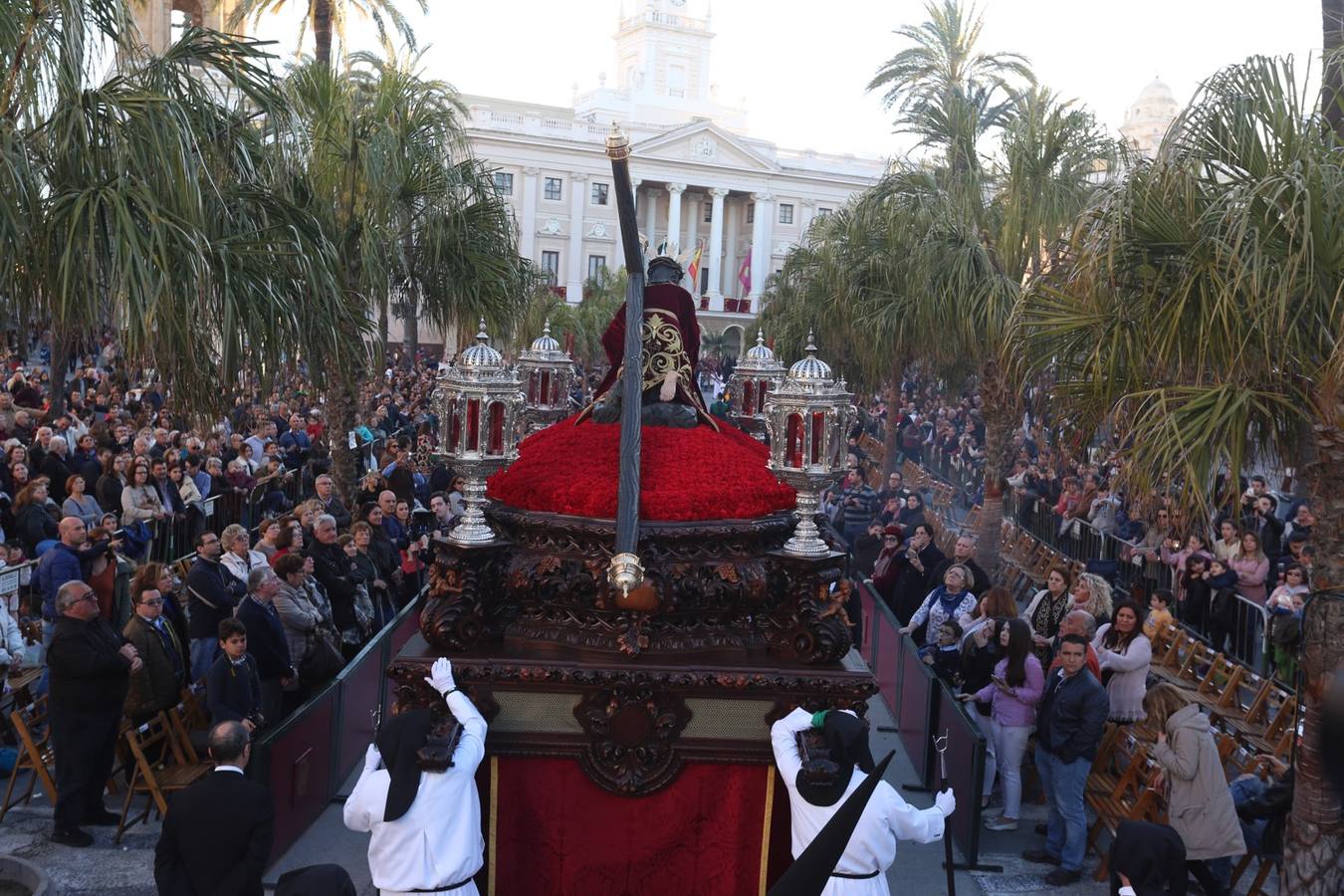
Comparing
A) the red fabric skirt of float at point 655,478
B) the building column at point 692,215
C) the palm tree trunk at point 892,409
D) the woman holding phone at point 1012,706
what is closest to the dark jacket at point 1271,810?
the woman holding phone at point 1012,706

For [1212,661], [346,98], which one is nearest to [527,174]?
[346,98]

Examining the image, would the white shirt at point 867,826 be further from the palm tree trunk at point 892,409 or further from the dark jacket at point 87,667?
the palm tree trunk at point 892,409

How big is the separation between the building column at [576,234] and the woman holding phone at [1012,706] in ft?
228

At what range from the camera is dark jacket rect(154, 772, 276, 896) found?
520cm

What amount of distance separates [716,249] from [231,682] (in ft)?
249

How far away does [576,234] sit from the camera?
77.8 m

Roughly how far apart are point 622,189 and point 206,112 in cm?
270

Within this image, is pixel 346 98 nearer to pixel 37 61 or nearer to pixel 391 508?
pixel 391 508

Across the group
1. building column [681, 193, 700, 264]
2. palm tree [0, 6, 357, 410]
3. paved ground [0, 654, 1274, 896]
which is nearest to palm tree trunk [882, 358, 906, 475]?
paved ground [0, 654, 1274, 896]

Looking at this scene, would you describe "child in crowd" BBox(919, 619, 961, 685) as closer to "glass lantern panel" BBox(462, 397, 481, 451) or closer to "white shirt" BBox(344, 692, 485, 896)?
"glass lantern panel" BBox(462, 397, 481, 451)

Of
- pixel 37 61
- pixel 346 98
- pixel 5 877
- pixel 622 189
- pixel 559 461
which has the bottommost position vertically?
pixel 5 877

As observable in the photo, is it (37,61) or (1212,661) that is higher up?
(37,61)

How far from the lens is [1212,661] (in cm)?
1073

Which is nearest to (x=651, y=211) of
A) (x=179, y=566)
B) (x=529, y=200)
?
(x=529, y=200)
